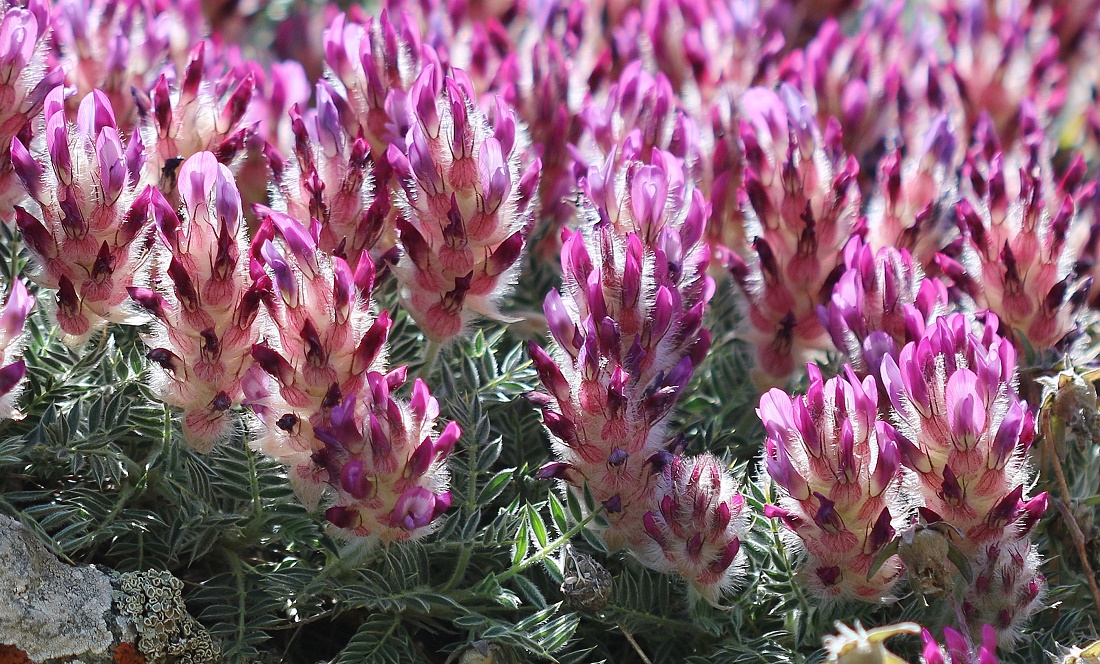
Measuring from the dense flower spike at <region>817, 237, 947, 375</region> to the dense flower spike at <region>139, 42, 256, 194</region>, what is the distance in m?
1.01

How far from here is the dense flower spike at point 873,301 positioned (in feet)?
5.69

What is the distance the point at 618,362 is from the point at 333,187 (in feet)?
1.75

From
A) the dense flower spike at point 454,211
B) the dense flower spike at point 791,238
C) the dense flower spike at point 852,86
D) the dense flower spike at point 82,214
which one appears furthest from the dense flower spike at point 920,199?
the dense flower spike at point 82,214

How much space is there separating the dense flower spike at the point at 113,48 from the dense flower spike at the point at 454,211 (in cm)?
61

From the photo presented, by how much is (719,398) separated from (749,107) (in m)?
0.55

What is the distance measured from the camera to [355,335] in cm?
150

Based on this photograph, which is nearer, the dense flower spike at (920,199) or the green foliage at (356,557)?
the green foliage at (356,557)

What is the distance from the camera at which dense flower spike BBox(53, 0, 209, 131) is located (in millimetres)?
2027

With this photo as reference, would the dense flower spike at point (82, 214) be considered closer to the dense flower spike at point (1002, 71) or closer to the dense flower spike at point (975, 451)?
the dense flower spike at point (975, 451)

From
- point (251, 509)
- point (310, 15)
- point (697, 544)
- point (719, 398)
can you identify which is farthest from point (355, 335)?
point (310, 15)

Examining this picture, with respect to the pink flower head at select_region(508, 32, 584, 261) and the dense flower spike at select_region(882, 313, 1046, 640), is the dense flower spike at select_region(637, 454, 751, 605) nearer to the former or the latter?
the dense flower spike at select_region(882, 313, 1046, 640)

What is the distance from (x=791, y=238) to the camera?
193cm

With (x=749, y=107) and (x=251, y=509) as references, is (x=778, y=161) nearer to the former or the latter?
(x=749, y=107)

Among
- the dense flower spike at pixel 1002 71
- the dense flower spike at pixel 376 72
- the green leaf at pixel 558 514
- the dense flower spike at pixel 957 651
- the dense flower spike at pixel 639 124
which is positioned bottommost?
the green leaf at pixel 558 514
